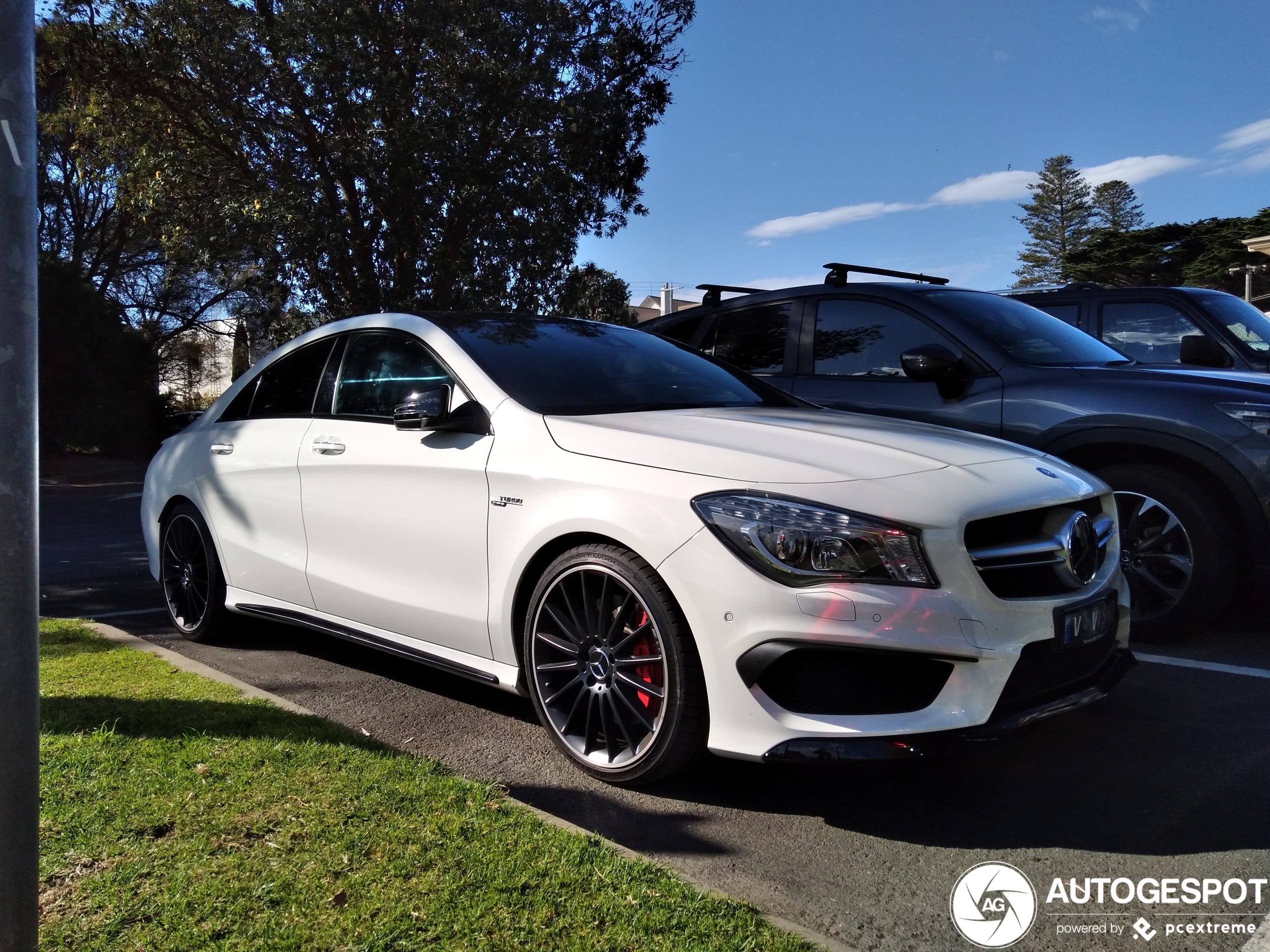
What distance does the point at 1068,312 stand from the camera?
7578 mm

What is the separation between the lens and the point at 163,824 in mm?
2861

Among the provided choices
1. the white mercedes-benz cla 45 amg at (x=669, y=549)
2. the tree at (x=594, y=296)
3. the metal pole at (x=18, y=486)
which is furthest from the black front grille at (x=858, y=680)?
the tree at (x=594, y=296)

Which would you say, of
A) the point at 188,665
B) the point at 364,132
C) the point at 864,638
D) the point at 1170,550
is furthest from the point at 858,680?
the point at 364,132

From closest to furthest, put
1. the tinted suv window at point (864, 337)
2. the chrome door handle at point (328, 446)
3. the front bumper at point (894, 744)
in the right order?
the front bumper at point (894, 744) < the chrome door handle at point (328, 446) < the tinted suv window at point (864, 337)

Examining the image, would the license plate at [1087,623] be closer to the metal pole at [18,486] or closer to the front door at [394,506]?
the front door at [394,506]

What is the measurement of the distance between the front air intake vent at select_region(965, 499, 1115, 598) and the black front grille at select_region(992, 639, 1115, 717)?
0.18 m

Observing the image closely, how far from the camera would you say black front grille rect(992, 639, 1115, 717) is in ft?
9.49

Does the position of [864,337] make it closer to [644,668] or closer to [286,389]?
[286,389]

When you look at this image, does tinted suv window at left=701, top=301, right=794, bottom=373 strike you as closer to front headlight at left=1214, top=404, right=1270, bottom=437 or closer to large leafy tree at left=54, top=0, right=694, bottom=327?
front headlight at left=1214, top=404, right=1270, bottom=437

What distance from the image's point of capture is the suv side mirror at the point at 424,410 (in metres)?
3.81

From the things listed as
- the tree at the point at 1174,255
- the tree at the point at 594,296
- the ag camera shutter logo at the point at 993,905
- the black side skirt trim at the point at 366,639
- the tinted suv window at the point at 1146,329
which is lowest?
the ag camera shutter logo at the point at 993,905

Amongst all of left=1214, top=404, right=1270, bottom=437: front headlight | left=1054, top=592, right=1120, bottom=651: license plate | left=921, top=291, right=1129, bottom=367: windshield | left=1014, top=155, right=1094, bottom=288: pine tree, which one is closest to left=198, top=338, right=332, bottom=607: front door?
left=1054, top=592, right=1120, bottom=651: license plate

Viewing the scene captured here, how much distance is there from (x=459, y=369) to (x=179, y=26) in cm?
1444

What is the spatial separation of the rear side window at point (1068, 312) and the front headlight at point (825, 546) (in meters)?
5.31
